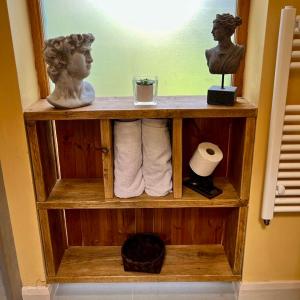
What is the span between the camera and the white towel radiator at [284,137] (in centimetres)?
107

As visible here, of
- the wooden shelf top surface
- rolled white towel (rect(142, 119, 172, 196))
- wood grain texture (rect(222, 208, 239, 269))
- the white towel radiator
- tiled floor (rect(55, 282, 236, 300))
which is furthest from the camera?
tiled floor (rect(55, 282, 236, 300))

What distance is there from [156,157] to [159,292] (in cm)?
71

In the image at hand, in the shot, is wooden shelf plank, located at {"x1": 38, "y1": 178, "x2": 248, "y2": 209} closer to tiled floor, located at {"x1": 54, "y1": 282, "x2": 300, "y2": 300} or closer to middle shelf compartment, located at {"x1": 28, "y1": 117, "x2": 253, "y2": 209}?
middle shelf compartment, located at {"x1": 28, "y1": 117, "x2": 253, "y2": 209}

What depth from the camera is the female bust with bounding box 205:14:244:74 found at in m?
1.14

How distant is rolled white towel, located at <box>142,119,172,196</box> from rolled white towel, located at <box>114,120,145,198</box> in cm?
3

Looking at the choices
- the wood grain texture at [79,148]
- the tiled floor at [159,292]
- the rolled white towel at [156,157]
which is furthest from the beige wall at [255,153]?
the rolled white towel at [156,157]

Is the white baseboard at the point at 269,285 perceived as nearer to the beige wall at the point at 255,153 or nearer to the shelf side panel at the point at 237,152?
the beige wall at the point at 255,153

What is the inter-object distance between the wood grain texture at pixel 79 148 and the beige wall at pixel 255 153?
206 mm

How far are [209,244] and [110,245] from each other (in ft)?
1.64

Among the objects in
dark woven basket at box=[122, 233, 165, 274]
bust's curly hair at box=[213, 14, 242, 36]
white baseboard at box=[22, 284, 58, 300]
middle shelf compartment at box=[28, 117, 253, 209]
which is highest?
bust's curly hair at box=[213, 14, 242, 36]

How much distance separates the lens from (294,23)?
1050mm

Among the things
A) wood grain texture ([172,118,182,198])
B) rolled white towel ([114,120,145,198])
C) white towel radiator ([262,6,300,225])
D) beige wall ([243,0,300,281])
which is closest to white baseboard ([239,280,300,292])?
beige wall ([243,0,300,281])

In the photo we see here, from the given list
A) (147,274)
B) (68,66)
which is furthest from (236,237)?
(68,66)

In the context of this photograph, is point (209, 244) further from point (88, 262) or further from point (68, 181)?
point (68, 181)
